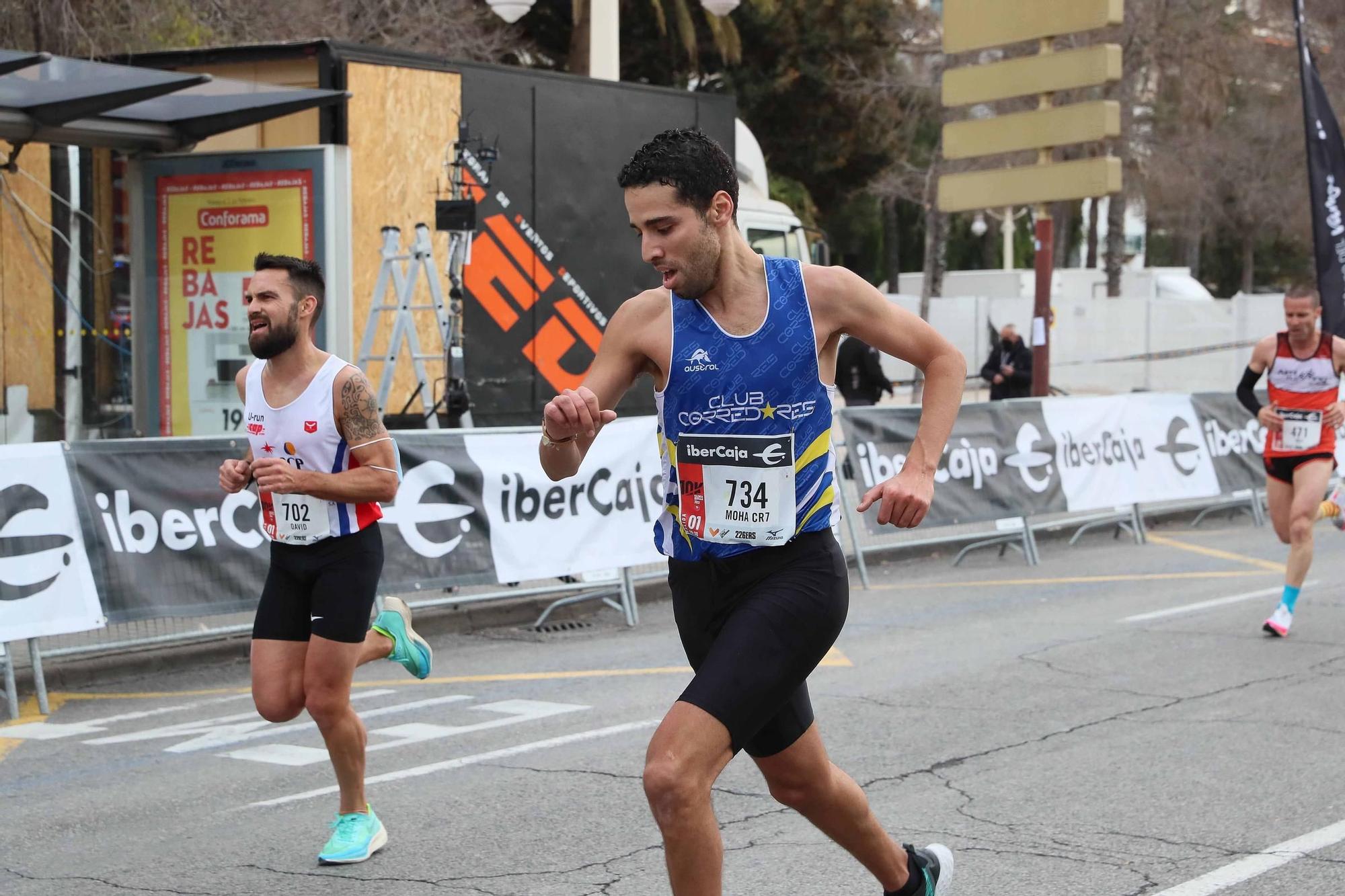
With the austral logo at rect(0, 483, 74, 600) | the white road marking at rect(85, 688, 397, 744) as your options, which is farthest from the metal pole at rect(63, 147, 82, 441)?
the white road marking at rect(85, 688, 397, 744)

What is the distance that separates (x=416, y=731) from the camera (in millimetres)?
7395

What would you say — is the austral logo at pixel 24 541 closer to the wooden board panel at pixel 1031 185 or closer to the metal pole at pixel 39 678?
the metal pole at pixel 39 678

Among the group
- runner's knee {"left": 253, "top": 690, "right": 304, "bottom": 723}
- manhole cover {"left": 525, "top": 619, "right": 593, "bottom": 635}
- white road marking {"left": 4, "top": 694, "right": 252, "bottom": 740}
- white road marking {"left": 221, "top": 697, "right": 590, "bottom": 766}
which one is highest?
runner's knee {"left": 253, "top": 690, "right": 304, "bottom": 723}

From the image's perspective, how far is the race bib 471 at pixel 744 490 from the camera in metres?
3.94

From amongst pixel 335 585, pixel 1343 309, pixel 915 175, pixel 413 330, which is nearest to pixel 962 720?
pixel 335 585

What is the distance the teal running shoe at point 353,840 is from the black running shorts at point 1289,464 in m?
6.46

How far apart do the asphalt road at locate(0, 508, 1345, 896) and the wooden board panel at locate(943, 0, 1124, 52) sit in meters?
8.87

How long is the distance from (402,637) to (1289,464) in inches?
244

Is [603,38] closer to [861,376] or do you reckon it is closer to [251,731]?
[861,376]

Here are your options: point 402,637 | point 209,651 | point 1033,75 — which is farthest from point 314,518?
point 1033,75

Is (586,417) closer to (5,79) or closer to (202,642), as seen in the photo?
(202,642)

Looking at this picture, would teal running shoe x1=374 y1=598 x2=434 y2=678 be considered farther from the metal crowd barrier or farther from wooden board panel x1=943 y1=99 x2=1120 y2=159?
wooden board panel x1=943 y1=99 x2=1120 y2=159

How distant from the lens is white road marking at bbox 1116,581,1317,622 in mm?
10289

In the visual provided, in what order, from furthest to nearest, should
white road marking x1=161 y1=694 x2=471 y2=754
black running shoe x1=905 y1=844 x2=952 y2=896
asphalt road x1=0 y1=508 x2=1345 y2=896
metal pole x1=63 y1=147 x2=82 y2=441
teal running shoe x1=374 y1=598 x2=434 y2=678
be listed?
1. metal pole x1=63 y1=147 x2=82 y2=441
2. white road marking x1=161 y1=694 x2=471 y2=754
3. teal running shoe x1=374 y1=598 x2=434 y2=678
4. asphalt road x1=0 y1=508 x2=1345 y2=896
5. black running shoe x1=905 y1=844 x2=952 y2=896
